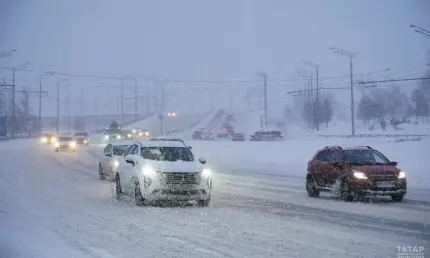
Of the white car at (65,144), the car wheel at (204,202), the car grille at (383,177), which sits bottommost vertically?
the car wheel at (204,202)

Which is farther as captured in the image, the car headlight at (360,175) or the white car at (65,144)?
the white car at (65,144)

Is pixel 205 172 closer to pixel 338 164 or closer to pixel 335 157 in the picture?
pixel 338 164

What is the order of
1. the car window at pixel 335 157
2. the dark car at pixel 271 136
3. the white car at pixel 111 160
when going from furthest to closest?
the dark car at pixel 271 136 → the white car at pixel 111 160 → the car window at pixel 335 157

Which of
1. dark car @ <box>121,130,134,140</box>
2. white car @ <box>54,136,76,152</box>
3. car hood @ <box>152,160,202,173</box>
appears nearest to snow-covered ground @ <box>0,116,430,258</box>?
car hood @ <box>152,160,202,173</box>

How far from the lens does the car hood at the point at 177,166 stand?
A: 55.9 feet

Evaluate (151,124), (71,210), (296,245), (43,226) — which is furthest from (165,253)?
(151,124)

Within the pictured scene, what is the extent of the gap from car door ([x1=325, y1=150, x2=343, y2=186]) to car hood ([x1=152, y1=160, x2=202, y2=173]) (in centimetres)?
419

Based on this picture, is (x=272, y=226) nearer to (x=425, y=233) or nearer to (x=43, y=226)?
(x=425, y=233)

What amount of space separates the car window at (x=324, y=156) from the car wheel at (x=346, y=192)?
168 cm

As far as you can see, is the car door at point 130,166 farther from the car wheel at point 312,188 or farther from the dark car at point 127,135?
the dark car at point 127,135

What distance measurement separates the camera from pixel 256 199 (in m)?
19.1

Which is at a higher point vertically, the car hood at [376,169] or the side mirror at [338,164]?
the side mirror at [338,164]

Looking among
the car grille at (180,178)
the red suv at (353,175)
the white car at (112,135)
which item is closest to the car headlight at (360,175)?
the red suv at (353,175)

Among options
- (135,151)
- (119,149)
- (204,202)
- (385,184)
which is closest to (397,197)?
(385,184)
